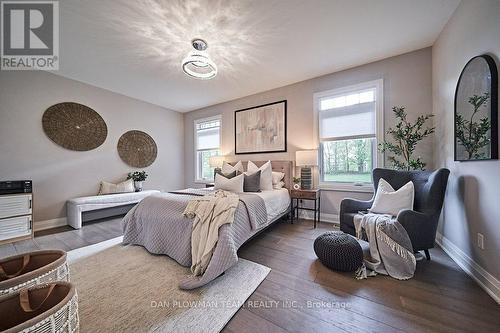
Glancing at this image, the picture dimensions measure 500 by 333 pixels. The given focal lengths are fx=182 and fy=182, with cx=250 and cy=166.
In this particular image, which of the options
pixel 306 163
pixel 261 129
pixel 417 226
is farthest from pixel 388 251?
pixel 261 129

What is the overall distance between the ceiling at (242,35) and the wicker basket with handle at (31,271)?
7.68ft

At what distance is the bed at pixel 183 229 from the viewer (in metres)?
1.67

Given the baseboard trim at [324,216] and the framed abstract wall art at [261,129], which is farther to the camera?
the framed abstract wall art at [261,129]

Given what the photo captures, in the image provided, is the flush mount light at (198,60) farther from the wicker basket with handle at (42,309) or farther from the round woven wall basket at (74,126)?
the round woven wall basket at (74,126)

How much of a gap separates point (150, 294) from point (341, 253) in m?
1.76

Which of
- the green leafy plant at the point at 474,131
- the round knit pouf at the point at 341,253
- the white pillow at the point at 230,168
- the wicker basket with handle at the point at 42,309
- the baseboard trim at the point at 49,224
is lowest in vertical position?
the baseboard trim at the point at 49,224

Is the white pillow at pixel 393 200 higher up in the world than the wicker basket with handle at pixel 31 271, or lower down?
higher up

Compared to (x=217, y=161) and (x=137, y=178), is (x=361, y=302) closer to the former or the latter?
(x=217, y=161)

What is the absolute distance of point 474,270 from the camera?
1.66m

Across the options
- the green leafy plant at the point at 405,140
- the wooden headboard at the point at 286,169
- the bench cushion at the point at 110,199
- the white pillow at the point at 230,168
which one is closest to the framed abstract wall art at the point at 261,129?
the wooden headboard at the point at 286,169

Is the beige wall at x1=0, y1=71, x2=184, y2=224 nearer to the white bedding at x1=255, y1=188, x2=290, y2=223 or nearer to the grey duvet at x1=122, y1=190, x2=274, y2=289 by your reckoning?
the grey duvet at x1=122, y1=190, x2=274, y2=289

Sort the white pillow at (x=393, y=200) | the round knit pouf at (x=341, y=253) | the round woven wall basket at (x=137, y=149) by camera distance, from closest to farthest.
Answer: the round knit pouf at (x=341, y=253) < the white pillow at (x=393, y=200) < the round woven wall basket at (x=137, y=149)

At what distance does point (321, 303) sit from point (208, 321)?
2.82ft

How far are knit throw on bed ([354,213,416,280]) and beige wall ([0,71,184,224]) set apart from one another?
15.8ft
